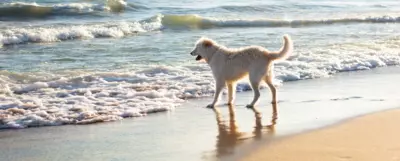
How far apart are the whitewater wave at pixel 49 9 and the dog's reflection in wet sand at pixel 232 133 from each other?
56.6 ft

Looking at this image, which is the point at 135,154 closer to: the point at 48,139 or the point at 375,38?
the point at 48,139

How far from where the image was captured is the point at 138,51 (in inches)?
542

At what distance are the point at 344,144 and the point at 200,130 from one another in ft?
5.20

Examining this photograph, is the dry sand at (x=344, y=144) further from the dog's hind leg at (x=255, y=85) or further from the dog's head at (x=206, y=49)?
the dog's head at (x=206, y=49)

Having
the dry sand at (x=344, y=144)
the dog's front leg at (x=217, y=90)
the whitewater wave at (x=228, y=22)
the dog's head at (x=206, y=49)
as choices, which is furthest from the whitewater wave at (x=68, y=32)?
the dry sand at (x=344, y=144)

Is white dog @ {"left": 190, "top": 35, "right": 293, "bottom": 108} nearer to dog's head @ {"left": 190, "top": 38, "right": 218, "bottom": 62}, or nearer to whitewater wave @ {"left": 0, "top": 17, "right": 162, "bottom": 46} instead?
dog's head @ {"left": 190, "top": 38, "right": 218, "bottom": 62}

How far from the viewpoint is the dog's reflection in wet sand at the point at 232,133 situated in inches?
233

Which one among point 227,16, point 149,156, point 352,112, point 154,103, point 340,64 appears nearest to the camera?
point 149,156

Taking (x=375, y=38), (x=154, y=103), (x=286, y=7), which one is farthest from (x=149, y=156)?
(x=286, y=7)

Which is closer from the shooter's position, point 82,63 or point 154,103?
point 154,103

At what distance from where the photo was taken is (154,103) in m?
8.21

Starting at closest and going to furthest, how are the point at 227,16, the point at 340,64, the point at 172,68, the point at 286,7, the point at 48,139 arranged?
the point at 48,139, the point at 172,68, the point at 340,64, the point at 227,16, the point at 286,7

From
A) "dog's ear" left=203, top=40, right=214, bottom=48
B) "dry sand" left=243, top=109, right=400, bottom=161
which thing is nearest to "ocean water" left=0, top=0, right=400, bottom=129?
"dog's ear" left=203, top=40, right=214, bottom=48

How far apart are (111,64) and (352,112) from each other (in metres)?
5.41
